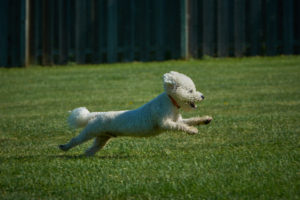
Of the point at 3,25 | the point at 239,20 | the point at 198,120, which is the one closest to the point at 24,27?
the point at 3,25

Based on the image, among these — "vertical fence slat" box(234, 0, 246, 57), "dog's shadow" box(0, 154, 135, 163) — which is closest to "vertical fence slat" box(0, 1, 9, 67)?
"vertical fence slat" box(234, 0, 246, 57)

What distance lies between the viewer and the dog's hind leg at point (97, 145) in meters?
6.41

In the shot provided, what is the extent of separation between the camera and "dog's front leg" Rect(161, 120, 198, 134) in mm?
5684

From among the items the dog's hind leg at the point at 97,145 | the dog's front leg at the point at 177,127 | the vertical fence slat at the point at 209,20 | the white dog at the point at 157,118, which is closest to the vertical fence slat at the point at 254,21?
the vertical fence slat at the point at 209,20

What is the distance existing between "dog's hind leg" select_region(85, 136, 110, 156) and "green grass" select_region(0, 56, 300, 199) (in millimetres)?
107

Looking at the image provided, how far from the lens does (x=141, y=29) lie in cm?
1509

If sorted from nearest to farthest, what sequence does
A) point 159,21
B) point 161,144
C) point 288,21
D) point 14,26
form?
point 161,144
point 288,21
point 159,21
point 14,26

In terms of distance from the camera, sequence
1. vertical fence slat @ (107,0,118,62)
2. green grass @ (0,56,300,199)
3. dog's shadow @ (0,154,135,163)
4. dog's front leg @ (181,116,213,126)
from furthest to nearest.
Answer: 1. vertical fence slat @ (107,0,118,62)
2. dog's shadow @ (0,154,135,163)
3. dog's front leg @ (181,116,213,126)
4. green grass @ (0,56,300,199)

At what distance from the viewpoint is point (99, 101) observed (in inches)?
450

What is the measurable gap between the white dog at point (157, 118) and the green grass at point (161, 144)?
296 millimetres

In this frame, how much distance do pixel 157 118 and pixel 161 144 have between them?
114 cm

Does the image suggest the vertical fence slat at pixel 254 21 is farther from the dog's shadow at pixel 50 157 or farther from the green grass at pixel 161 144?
the dog's shadow at pixel 50 157

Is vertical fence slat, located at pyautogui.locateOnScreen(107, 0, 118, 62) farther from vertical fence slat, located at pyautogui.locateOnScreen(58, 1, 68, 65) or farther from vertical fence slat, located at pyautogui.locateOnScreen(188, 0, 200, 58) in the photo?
vertical fence slat, located at pyautogui.locateOnScreen(188, 0, 200, 58)

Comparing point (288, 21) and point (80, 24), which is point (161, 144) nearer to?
point (288, 21)
